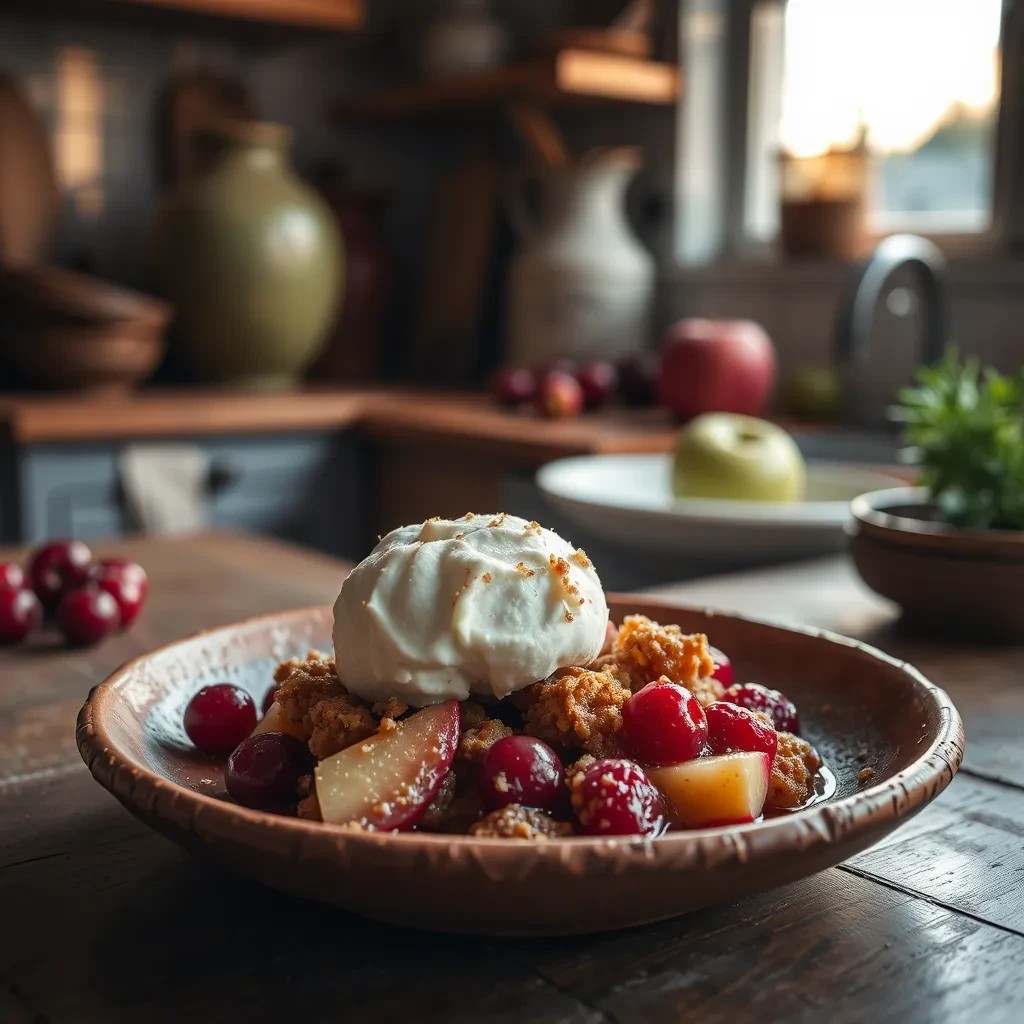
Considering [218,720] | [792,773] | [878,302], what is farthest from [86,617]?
[878,302]

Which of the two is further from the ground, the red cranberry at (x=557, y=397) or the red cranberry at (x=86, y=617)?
the red cranberry at (x=557, y=397)

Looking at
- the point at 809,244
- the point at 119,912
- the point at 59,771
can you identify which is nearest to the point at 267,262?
the point at 809,244

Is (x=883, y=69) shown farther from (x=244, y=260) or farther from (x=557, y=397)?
(x=244, y=260)

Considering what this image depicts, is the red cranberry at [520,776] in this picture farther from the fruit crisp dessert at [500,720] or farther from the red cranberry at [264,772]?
the red cranberry at [264,772]

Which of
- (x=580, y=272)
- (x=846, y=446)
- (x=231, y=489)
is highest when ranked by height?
(x=580, y=272)

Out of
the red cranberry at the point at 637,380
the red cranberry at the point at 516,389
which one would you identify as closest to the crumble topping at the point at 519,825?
the red cranberry at the point at 516,389

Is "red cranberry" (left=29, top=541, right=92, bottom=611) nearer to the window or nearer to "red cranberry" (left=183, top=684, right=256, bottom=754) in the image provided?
"red cranberry" (left=183, top=684, right=256, bottom=754)
